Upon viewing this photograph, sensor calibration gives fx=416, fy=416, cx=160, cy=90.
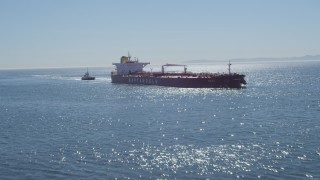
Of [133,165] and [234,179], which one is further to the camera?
[133,165]

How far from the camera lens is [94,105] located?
84375 mm

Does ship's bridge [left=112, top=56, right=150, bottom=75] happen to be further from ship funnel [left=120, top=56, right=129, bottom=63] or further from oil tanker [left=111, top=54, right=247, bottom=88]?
ship funnel [left=120, top=56, right=129, bottom=63]

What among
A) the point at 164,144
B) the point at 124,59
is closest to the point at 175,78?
the point at 124,59

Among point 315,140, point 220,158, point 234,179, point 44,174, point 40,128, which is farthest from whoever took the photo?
point 40,128

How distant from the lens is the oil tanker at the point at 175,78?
117 metres

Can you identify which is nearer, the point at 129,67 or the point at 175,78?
the point at 175,78

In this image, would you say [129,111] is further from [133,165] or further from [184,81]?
[184,81]

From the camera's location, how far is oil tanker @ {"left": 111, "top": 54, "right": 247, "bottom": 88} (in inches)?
4594

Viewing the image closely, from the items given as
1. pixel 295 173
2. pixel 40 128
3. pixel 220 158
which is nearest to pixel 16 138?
pixel 40 128

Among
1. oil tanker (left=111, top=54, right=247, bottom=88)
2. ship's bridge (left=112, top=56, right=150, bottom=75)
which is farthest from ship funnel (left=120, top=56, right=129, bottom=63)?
ship's bridge (left=112, top=56, right=150, bottom=75)

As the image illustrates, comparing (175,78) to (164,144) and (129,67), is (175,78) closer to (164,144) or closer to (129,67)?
(129,67)

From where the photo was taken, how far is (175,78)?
433 feet

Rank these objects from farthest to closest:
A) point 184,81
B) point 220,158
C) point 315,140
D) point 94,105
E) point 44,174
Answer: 1. point 184,81
2. point 94,105
3. point 315,140
4. point 220,158
5. point 44,174

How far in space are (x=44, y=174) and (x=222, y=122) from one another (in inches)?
1165
